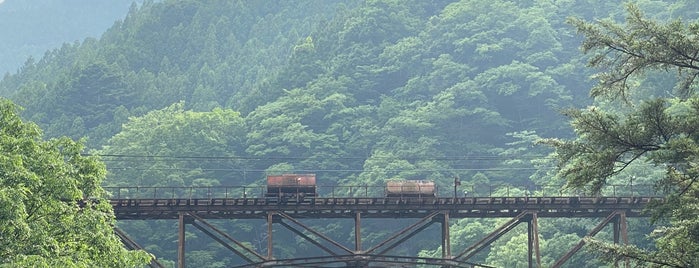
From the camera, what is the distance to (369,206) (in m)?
66.8

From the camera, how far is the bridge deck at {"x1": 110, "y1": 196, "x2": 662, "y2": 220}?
65062 mm

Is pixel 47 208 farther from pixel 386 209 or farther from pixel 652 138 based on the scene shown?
pixel 386 209

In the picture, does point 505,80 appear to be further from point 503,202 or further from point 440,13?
point 503,202

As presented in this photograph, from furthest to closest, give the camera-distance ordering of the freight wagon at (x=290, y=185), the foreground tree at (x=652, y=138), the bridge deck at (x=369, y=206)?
the freight wagon at (x=290, y=185) → the bridge deck at (x=369, y=206) → the foreground tree at (x=652, y=138)

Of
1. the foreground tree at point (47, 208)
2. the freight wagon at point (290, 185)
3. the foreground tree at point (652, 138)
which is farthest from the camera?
the freight wagon at point (290, 185)

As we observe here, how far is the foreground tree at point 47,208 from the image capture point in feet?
122

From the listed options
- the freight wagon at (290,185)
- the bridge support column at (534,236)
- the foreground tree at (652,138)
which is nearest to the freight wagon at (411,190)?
the freight wagon at (290,185)

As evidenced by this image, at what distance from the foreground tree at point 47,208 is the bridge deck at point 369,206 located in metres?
17.7

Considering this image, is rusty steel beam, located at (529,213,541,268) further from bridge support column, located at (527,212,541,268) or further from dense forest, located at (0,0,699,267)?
dense forest, located at (0,0,699,267)

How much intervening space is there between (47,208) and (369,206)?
27.5 meters

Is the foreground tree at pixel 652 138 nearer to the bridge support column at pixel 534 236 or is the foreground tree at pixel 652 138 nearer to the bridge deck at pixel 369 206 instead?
the bridge deck at pixel 369 206

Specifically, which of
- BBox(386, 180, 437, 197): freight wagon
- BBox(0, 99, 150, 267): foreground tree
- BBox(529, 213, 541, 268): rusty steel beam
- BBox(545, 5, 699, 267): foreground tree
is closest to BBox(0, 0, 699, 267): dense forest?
BBox(386, 180, 437, 197): freight wagon

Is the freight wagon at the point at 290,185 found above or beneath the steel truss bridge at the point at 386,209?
above

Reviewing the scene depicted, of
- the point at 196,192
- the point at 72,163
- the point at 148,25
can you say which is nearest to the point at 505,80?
the point at 196,192
